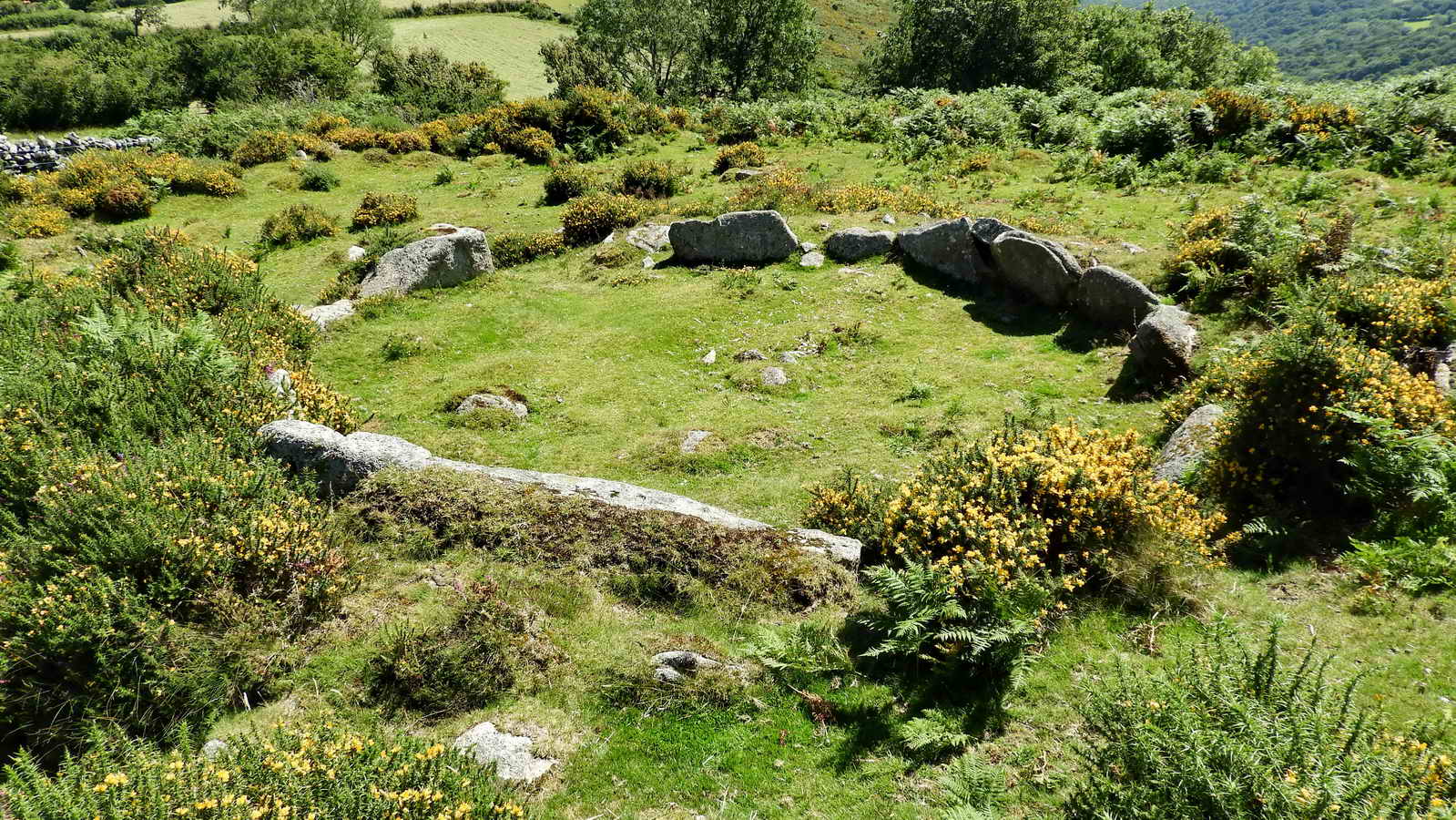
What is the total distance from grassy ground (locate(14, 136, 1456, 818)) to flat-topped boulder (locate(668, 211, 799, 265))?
33.4 inches

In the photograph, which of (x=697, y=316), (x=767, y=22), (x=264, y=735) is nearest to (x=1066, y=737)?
(x=264, y=735)

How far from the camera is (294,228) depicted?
2403cm

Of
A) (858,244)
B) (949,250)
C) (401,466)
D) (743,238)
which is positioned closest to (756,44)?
(743,238)

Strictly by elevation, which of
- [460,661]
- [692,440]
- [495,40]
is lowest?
[692,440]

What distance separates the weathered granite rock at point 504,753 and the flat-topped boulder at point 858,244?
17.3m

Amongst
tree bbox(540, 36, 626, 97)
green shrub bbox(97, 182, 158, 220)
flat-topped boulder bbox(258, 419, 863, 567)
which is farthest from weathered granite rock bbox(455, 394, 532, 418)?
tree bbox(540, 36, 626, 97)

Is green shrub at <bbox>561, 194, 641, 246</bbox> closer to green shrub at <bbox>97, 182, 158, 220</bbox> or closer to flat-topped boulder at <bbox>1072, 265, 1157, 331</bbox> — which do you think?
flat-topped boulder at <bbox>1072, 265, 1157, 331</bbox>

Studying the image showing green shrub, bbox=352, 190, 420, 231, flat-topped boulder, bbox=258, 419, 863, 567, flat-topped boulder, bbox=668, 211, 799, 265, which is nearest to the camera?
flat-topped boulder, bbox=258, 419, 863, 567

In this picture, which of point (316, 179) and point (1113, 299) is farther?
point (316, 179)

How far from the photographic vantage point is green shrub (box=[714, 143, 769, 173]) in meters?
30.5

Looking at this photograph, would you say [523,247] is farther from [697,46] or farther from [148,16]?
[148,16]

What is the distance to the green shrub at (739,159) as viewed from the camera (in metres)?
30.5

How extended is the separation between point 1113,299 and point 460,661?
50.0 ft

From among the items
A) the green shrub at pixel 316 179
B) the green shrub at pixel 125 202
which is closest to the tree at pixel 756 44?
the green shrub at pixel 316 179
